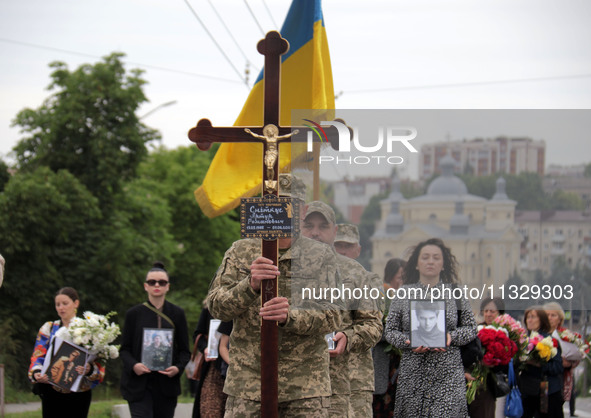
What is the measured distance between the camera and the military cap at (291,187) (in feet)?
19.3

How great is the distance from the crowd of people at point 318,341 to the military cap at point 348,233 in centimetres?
2

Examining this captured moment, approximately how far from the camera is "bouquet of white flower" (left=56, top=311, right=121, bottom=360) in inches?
344

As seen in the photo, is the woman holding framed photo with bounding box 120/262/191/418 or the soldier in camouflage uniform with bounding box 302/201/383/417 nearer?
the soldier in camouflage uniform with bounding box 302/201/383/417

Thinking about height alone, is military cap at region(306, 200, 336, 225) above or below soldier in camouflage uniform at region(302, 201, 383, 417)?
above

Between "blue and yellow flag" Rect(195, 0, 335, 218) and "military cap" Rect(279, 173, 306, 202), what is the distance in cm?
395

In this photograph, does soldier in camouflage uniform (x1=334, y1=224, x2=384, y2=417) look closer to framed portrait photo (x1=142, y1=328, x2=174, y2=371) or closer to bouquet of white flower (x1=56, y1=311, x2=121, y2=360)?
framed portrait photo (x1=142, y1=328, x2=174, y2=371)

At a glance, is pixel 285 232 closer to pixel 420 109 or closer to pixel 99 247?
pixel 420 109

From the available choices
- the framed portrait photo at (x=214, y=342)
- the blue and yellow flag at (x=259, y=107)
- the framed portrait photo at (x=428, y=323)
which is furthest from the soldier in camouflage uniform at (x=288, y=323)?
the blue and yellow flag at (x=259, y=107)

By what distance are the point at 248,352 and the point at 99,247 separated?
21762mm

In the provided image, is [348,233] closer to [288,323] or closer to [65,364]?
[288,323]

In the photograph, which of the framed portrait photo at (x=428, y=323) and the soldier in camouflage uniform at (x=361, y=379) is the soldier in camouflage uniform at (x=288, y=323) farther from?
the framed portrait photo at (x=428, y=323)

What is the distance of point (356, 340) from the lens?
7.05 m

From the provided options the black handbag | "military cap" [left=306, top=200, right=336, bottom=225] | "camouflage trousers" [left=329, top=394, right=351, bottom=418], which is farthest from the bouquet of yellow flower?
"military cap" [left=306, top=200, right=336, bottom=225]

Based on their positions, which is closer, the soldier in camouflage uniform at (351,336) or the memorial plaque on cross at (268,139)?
the memorial plaque on cross at (268,139)
